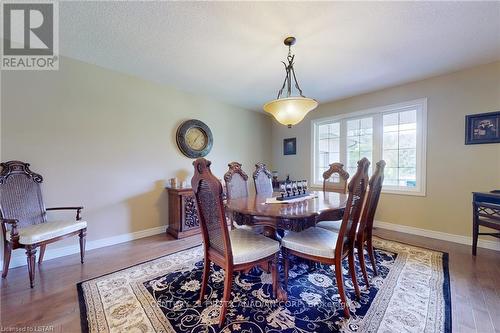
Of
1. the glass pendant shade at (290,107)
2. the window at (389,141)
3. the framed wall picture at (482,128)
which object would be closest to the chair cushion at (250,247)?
the glass pendant shade at (290,107)

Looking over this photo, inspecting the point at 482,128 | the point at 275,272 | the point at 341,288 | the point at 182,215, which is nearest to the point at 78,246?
the point at 182,215

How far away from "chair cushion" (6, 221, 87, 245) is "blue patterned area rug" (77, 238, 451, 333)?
0.58m

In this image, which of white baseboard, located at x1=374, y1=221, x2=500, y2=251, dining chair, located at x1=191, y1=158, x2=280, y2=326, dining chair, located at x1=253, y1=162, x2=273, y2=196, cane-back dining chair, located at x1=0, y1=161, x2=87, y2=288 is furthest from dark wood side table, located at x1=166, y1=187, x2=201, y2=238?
white baseboard, located at x1=374, y1=221, x2=500, y2=251

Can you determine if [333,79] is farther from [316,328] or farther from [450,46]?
[316,328]

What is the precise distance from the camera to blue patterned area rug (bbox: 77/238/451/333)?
1413 mm

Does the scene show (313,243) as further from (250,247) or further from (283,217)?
(250,247)

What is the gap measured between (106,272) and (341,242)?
235cm

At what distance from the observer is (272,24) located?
6.37ft

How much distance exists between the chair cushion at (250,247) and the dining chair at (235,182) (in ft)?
3.09

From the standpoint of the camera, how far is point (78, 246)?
8.69 ft

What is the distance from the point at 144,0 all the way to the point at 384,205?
4333mm

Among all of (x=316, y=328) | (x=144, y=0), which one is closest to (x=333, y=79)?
(x=144, y=0)

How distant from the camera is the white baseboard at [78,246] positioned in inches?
89.1

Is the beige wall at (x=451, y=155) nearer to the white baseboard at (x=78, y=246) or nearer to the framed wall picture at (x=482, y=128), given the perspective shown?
the framed wall picture at (x=482, y=128)
